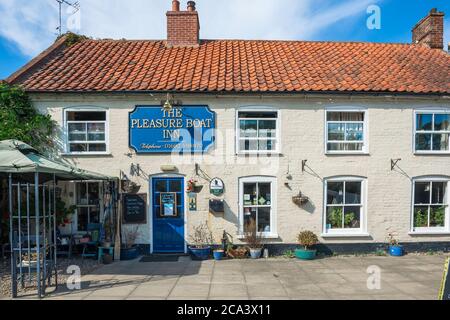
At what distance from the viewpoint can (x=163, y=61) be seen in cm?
1259

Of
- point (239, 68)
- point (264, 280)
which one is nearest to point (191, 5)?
point (239, 68)

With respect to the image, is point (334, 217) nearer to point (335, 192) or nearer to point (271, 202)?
point (335, 192)

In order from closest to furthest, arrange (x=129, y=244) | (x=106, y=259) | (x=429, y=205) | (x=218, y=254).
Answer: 1. (x=106, y=259)
2. (x=218, y=254)
3. (x=129, y=244)
4. (x=429, y=205)

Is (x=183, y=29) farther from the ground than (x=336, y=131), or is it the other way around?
(x=183, y=29)

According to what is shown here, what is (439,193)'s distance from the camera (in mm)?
11461

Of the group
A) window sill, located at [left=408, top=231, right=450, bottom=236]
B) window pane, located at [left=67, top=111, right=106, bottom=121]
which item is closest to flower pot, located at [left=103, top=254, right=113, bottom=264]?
window pane, located at [left=67, top=111, right=106, bottom=121]

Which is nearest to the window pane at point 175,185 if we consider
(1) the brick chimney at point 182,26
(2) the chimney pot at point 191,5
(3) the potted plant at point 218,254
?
(3) the potted plant at point 218,254

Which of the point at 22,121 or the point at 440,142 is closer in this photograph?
the point at 22,121

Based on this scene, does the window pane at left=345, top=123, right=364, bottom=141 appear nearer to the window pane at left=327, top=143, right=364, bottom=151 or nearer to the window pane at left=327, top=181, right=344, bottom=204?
the window pane at left=327, top=143, right=364, bottom=151

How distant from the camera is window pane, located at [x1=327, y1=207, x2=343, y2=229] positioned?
36.4ft

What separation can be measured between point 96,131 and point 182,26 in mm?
5841

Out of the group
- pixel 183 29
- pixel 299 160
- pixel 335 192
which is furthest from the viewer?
pixel 183 29

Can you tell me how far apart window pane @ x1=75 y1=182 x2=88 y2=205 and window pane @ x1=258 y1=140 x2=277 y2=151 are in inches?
237

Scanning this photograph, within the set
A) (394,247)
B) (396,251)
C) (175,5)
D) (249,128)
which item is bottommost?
(396,251)
